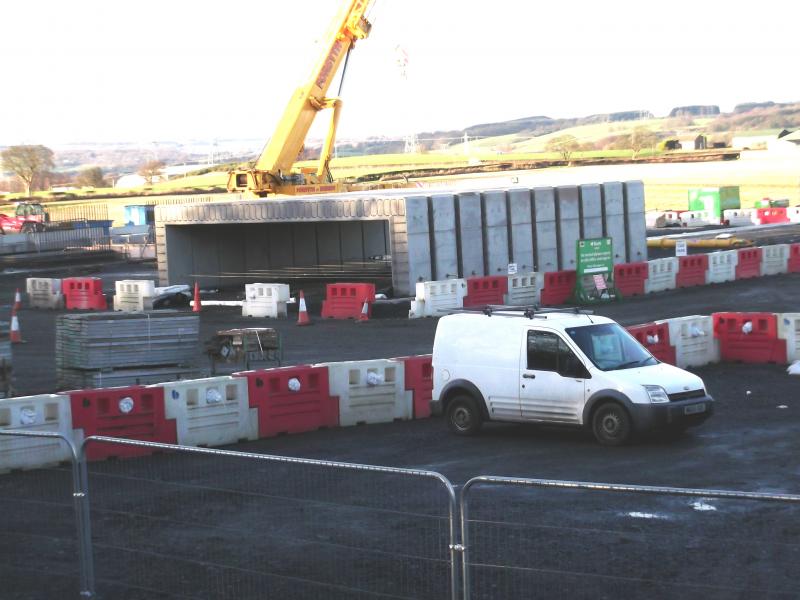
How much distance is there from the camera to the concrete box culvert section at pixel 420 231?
1347 inches

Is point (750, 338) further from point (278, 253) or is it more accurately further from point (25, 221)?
point (25, 221)

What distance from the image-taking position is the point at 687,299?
105 ft

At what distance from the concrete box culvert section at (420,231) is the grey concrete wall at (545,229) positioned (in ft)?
0.10

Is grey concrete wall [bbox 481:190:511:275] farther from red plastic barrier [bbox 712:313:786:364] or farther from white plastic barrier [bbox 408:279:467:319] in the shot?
red plastic barrier [bbox 712:313:786:364]

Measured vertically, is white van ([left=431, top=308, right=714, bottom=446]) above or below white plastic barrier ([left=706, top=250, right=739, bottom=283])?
below

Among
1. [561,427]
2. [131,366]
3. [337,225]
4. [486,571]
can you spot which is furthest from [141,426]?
[337,225]

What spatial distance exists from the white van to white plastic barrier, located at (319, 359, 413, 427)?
1316 mm

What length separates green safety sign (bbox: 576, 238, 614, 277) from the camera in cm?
3166

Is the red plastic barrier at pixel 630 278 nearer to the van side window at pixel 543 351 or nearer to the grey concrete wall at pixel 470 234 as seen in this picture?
the grey concrete wall at pixel 470 234

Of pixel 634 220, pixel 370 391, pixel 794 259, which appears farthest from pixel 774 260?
pixel 370 391

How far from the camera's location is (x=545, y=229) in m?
37.1

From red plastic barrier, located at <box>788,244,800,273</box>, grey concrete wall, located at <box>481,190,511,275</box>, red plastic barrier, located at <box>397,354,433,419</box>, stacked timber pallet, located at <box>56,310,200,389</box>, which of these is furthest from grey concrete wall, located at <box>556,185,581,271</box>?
red plastic barrier, located at <box>397,354,433,419</box>

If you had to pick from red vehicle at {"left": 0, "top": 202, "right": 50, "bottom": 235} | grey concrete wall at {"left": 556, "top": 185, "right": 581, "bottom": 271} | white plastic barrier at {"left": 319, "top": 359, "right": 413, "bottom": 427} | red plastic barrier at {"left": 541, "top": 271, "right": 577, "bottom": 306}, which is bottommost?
white plastic barrier at {"left": 319, "top": 359, "right": 413, "bottom": 427}

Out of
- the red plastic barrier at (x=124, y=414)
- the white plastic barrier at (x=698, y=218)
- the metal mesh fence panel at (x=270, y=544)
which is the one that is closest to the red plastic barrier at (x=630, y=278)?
the red plastic barrier at (x=124, y=414)
